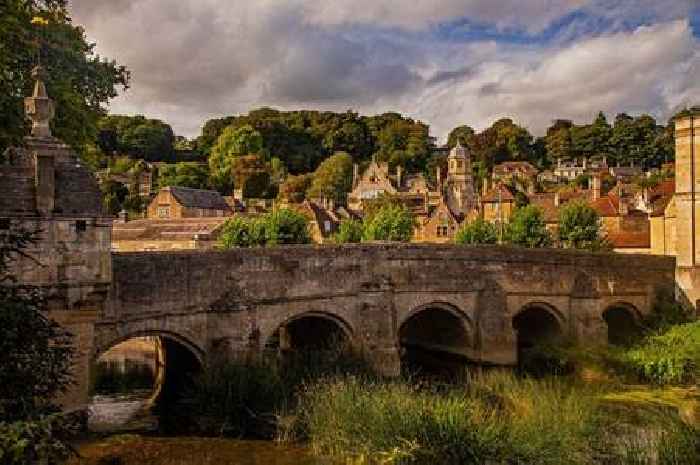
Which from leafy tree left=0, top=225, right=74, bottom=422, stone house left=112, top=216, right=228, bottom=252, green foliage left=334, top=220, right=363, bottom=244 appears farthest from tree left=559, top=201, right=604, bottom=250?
leafy tree left=0, top=225, right=74, bottom=422

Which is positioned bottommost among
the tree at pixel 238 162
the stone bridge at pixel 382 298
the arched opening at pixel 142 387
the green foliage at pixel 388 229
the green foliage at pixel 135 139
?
the arched opening at pixel 142 387

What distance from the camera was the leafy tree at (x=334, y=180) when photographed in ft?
288

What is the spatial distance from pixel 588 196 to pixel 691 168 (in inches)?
1202

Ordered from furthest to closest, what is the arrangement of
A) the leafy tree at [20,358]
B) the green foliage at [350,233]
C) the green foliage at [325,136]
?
the green foliage at [325,136]
the green foliage at [350,233]
the leafy tree at [20,358]

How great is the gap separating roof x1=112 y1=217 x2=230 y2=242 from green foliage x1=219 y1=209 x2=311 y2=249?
364 inches

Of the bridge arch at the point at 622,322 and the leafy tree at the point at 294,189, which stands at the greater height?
the leafy tree at the point at 294,189

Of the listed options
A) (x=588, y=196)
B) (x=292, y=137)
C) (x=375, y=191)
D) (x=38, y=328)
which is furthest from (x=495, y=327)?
(x=292, y=137)

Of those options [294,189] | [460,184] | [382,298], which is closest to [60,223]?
[382,298]

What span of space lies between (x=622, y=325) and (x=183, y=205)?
128 feet

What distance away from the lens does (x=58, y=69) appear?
20500mm

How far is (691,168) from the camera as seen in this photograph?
32188 mm

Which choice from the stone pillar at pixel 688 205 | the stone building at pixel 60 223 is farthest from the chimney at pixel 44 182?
the stone pillar at pixel 688 205

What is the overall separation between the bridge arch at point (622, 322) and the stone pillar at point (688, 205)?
2.49 m

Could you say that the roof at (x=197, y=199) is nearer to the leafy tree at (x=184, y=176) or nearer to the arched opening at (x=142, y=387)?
the leafy tree at (x=184, y=176)
